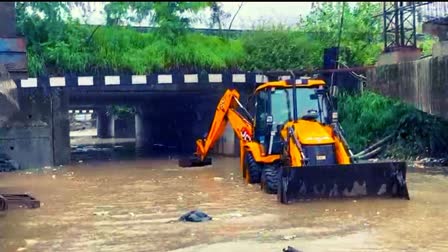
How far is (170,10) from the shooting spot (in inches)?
942

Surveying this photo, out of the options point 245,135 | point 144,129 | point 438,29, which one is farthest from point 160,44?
point 144,129

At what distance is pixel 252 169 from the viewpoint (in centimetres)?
1505

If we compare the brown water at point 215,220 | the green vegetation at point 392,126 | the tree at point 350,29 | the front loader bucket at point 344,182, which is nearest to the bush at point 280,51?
the tree at point 350,29

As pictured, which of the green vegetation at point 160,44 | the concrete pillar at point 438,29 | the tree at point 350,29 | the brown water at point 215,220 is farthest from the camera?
the tree at point 350,29

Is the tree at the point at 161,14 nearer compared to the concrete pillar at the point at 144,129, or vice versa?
the tree at the point at 161,14

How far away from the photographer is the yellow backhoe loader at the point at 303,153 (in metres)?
12.2

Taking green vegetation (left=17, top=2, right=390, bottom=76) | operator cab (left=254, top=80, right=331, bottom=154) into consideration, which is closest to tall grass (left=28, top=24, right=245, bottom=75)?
green vegetation (left=17, top=2, right=390, bottom=76)

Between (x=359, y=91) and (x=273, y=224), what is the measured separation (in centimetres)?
Answer: 1451

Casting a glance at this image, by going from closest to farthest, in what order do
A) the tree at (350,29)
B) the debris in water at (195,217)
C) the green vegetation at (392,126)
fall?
the debris in water at (195,217) < the green vegetation at (392,126) < the tree at (350,29)

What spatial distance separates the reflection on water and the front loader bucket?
9.0 inches

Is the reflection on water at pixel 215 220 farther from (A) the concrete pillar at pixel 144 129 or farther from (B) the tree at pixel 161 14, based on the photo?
(A) the concrete pillar at pixel 144 129

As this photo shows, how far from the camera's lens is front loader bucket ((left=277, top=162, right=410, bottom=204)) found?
12109 millimetres

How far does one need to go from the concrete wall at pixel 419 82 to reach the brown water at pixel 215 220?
1.90 metres

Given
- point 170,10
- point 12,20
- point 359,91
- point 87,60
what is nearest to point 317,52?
point 359,91
